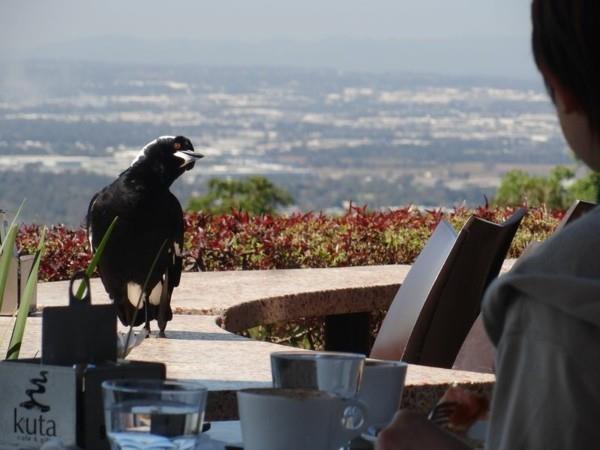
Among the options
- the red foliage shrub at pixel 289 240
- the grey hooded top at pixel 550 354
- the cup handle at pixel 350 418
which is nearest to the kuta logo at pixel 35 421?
the cup handle at pixel 350 418

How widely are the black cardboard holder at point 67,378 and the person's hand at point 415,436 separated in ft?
2.01

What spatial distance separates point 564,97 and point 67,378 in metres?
0.97

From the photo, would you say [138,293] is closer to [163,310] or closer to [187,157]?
[163,310]

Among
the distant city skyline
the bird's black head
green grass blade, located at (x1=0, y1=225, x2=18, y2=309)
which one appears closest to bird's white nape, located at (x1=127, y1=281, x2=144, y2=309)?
the bird's black head

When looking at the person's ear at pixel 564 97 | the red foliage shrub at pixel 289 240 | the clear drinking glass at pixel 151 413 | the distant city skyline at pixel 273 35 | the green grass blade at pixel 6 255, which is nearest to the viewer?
the person's ear at pixel 564 97

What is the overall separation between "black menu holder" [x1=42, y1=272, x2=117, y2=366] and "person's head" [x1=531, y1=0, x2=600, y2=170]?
3.03ft

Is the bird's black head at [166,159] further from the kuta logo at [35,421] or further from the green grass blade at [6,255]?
the kuta logo at [35,421]

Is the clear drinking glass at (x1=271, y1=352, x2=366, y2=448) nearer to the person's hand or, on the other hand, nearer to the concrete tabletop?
the person's hand

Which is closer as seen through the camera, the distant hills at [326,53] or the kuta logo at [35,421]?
the kuta logo at [35,421]

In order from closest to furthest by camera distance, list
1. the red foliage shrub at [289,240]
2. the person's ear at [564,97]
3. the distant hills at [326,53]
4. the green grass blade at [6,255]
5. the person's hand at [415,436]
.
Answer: the person's ear at [564,97] → the person's hand at [415,436] → the green grass blade at [6,255] → the red foliage shrub at [289,240] → the distant hills at [326,53]

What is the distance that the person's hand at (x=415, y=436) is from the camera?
4.90 feet

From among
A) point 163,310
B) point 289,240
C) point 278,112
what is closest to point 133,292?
point 163,310

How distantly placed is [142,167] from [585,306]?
8.38 ft

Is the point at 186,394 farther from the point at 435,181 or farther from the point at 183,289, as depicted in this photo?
the point at 435,181
